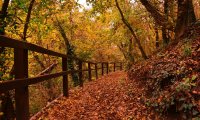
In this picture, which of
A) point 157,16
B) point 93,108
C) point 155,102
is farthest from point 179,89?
point 157,16

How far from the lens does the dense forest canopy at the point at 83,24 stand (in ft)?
31.1

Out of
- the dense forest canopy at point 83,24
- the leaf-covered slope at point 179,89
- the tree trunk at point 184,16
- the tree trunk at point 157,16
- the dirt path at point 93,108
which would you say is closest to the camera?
the leaf-covered slope at point 179,89

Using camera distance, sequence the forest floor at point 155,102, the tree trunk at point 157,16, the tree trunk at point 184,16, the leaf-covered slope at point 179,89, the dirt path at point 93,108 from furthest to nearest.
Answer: the tree trunk at point 157,16, the tree trunk at point 184,16, the dirt path at point 93,108, the forest floor at point 155,102, the leaf-covered slope at point 179,89

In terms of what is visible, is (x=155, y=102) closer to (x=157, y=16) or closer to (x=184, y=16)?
(x=184, y=16)

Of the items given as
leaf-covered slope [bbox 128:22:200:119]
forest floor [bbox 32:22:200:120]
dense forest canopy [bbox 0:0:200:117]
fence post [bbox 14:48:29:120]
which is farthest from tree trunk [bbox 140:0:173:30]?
fence post [bbox 14:48:29:120]

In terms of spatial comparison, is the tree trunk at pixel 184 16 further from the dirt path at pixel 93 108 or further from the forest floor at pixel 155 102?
the dirt path at pixel 93 108

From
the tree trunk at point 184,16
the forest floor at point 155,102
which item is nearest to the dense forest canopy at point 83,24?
the tree trunk at point 184,16

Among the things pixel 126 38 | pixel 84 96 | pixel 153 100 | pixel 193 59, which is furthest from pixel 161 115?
pixel 126 38

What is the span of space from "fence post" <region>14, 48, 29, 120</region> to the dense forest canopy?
1927mm

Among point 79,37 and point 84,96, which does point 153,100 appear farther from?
point 79,37

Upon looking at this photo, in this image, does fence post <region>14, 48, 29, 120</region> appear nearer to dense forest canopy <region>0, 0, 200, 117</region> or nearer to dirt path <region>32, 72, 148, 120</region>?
dirt path <region>32, 72, 148, 120</region>

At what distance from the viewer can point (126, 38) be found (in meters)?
26.2

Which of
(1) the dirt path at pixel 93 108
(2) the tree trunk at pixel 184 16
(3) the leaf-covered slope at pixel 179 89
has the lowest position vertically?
(1) the dirt path at pixel 93 108

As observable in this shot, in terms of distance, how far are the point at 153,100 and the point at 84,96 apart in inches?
129
